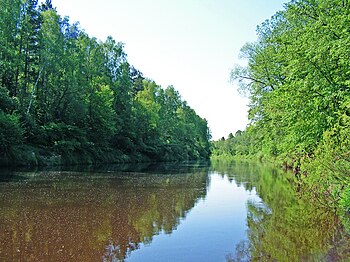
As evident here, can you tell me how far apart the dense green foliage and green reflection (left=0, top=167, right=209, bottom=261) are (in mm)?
13019

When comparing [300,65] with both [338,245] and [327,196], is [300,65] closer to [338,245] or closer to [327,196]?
[327,196]

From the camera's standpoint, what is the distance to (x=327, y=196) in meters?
11.7

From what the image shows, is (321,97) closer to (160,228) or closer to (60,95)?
(160,228)

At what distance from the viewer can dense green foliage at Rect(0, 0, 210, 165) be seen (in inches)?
1139

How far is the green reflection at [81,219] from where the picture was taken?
22.2 ft

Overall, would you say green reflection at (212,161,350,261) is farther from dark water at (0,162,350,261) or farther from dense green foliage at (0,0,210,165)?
dense green foliage at (0,0,210,165)

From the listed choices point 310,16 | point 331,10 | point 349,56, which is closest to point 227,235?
point 349,56

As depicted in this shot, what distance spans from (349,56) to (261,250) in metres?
7.97

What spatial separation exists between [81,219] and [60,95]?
95.1ft

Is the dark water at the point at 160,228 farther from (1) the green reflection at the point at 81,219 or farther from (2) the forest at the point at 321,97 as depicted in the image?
(2) the forest at the point at 321,97

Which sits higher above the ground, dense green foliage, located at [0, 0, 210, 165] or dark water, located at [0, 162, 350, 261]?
dense green foliage, located at [0, 0, 210, 165]

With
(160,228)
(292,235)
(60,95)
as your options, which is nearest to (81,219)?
(160,228)

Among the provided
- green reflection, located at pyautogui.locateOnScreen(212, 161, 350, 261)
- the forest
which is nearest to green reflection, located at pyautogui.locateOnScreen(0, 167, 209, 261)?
green reflection, located at pyautogui.locateOnScreen(212, 161, 350, 261)

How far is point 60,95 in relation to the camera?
36.3 m
